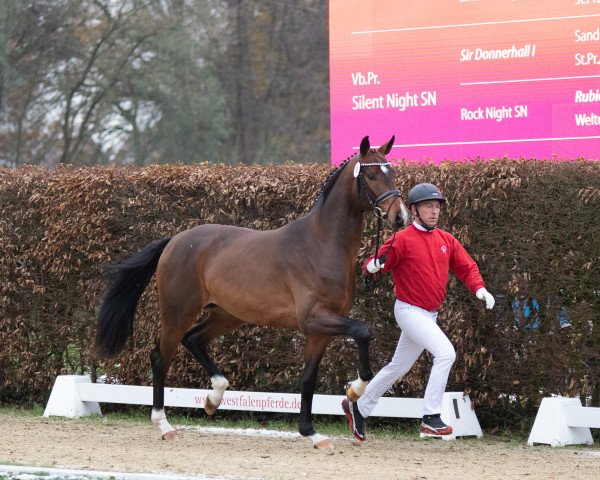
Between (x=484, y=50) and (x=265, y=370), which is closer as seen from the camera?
(x=265, y=370)

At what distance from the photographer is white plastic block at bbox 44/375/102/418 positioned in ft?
30.3

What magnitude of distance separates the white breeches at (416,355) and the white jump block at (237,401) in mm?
671

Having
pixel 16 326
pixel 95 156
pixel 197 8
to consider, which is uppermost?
pixel 197 8

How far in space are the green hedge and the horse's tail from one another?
65 centimetres

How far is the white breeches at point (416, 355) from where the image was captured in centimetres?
718

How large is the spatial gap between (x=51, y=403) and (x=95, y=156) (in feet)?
72.8

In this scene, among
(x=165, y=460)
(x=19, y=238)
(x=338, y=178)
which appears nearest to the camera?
(x=165, y=460)

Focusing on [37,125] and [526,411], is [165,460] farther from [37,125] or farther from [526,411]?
[37,125]

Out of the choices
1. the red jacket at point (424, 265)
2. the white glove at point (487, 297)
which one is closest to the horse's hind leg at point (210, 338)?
the red jacket at point (424, 265)

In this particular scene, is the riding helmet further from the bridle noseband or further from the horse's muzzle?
the horse's muzzle

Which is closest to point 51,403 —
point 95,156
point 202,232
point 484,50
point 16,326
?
point 16,326

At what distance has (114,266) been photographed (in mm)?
8461

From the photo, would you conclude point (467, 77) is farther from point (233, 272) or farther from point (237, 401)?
point (237, 401)

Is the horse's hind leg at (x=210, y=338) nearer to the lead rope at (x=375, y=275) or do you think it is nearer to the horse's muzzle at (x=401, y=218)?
the lead rope at (x=375, y=275)
